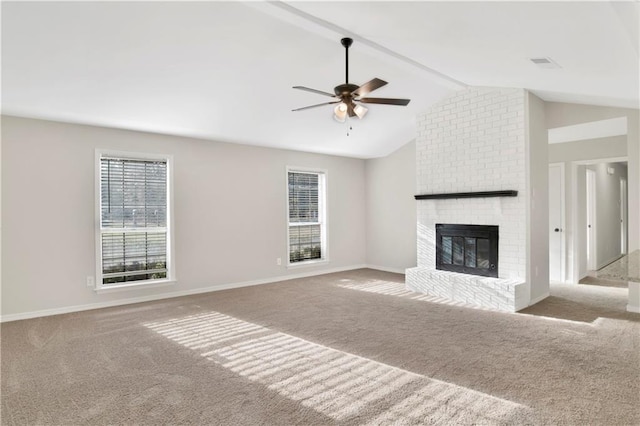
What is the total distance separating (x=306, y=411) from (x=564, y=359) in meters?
2.24

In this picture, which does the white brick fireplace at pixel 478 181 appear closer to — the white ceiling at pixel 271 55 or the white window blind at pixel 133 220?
the white ceiling at pixel 271 55

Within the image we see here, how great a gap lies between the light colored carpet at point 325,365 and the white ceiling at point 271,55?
242 cm

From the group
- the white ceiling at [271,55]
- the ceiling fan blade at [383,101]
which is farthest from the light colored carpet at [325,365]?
the white ceiling at [271,55]

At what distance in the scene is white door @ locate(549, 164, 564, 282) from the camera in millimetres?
6273

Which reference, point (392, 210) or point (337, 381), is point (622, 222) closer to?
point (392, 210)

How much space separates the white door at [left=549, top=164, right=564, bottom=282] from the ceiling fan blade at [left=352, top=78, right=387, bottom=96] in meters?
4.62

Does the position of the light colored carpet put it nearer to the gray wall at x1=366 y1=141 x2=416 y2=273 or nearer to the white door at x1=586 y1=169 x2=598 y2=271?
the white door at x1=586 y1=169 x2=598 y2=271

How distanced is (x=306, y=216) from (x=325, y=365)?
4522 millimetres

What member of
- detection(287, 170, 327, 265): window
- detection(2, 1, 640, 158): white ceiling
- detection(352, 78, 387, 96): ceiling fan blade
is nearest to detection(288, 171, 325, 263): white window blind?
detection(287, 170, 327, 265): window

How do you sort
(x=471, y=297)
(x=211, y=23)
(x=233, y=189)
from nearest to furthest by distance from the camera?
(x=211, y=23)
(x=471, y=297)
(x=233, y=189)

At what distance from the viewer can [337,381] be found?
2762 millimetres

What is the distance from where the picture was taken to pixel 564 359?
10.2 feet

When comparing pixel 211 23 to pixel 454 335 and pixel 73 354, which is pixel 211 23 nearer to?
pixel 73 354

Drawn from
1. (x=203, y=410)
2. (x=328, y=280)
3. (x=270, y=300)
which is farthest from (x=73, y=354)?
(x=328, y=280)
